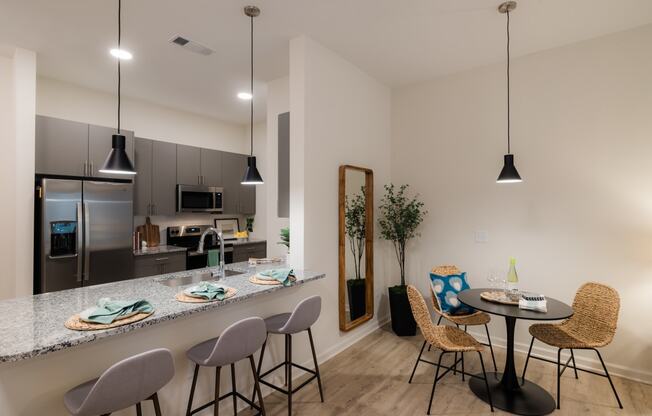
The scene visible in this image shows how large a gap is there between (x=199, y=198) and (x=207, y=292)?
317 cm

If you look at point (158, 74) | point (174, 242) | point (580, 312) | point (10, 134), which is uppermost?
point (158, 74)

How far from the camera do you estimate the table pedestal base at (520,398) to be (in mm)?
2469

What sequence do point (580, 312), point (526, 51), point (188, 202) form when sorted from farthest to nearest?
1. point (188, 202)
2. point (526, 51)
3. point (580, 312)

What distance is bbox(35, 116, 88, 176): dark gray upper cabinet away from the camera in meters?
3.44

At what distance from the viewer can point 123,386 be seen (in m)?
1.46

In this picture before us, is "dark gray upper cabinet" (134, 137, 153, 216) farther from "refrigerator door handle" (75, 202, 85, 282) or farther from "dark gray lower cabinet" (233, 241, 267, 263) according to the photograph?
"dark gray lower cabinet" (233, 241, 267, 263)

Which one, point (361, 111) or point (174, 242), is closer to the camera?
point (361, 111)

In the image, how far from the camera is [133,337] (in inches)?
75.6

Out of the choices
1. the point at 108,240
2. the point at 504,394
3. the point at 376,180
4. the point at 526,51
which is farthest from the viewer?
the point at 376,180

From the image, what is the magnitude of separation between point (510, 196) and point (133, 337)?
11.8ft

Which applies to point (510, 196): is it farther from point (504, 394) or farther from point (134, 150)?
point (134, 150)

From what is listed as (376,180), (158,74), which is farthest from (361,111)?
(158,74)

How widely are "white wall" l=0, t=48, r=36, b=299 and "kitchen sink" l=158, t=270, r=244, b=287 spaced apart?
1657 millimetres

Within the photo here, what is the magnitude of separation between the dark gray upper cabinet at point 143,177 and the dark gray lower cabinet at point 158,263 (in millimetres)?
633
